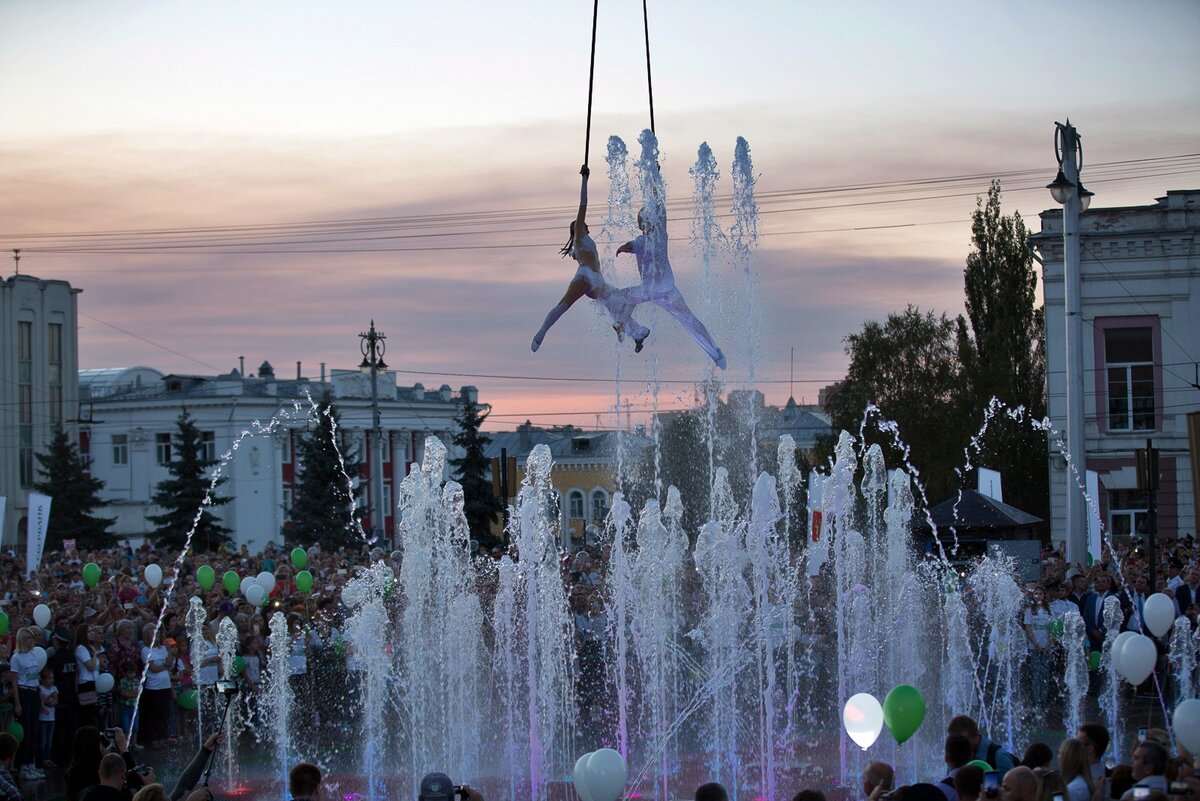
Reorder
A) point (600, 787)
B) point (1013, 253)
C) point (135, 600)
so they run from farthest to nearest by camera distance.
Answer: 1. point (1013, 253)
2. point (135, 600)
3. point (600, 787)

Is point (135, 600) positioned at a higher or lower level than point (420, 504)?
lower

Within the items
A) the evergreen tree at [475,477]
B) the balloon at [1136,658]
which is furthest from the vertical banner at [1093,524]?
the evergreen tree at [475,477]

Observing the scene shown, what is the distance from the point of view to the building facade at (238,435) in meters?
69.6

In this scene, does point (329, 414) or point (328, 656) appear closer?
point (328, 656)

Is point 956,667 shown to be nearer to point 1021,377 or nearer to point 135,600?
point 135,600

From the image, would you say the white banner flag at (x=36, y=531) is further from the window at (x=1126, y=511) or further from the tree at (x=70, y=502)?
the tree at (x=70, y=502)

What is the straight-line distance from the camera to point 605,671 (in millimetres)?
16641

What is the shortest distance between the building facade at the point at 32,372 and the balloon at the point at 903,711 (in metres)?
56.1

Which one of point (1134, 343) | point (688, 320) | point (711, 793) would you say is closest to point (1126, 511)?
point (1134, 343)

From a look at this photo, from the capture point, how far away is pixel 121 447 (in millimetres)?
72500

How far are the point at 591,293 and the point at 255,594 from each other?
25.9ft

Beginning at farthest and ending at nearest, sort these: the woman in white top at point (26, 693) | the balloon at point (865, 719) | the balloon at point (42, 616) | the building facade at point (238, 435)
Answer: the building facade at point (238, 435), the balloon at point (42, 616), the woman in white top at point (26, 693), the balloon at point (865, 719)

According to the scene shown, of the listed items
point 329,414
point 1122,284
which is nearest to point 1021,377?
point 1122,284

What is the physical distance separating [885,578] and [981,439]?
22.6m
